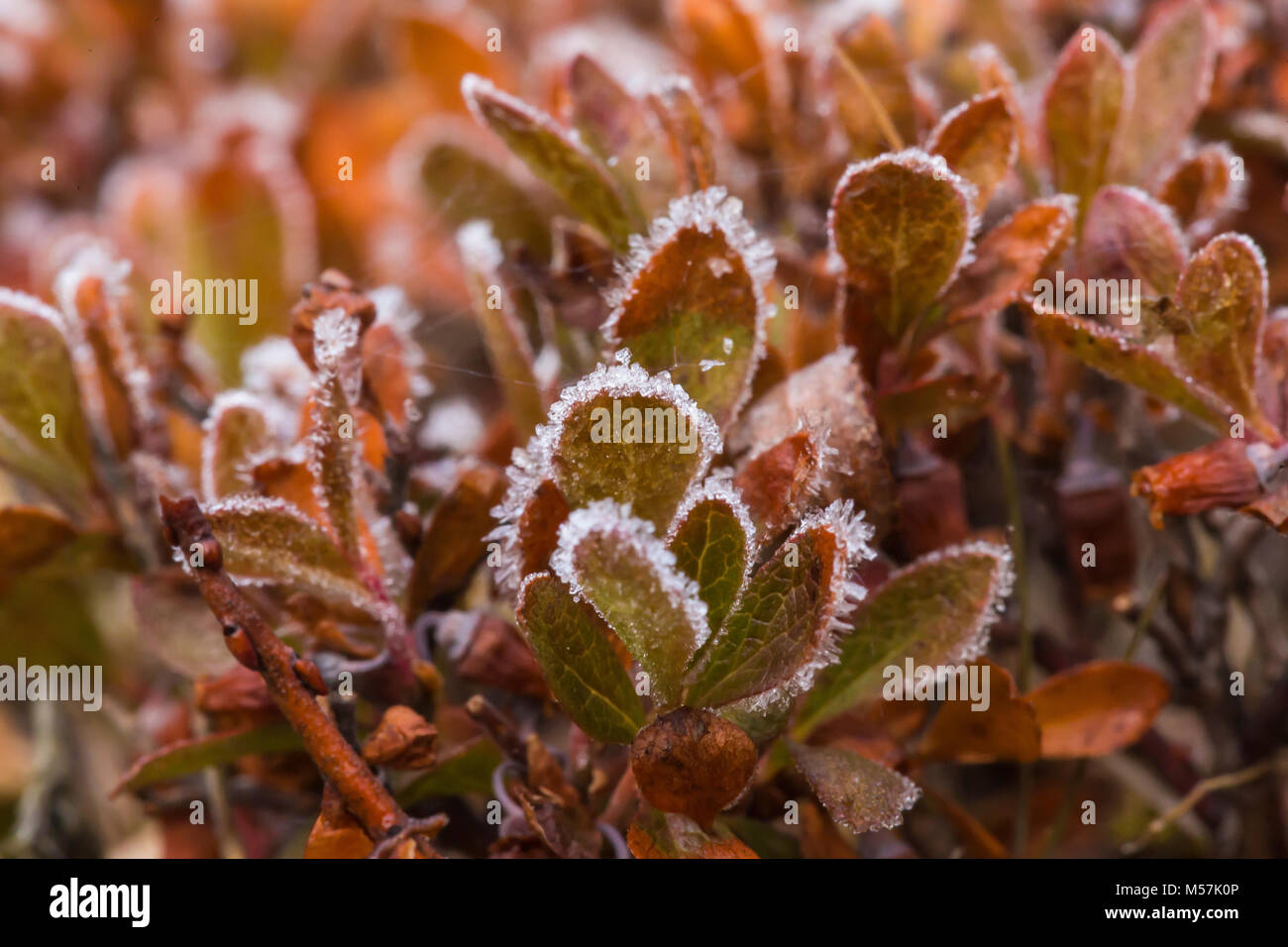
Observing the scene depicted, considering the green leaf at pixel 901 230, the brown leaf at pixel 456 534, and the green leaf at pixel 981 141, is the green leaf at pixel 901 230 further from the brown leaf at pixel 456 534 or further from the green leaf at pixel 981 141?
the brown leaf at pixel 456 534

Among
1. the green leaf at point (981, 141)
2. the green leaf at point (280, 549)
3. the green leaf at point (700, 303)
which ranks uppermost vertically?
the green leaf at point (981, 141)

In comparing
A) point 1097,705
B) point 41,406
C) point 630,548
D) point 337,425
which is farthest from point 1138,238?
point 41,406

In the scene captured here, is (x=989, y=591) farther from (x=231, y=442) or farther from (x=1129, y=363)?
(x=231, y=442)

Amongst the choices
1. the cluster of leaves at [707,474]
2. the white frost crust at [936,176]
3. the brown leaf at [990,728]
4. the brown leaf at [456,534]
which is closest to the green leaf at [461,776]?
the cluster of leaves at [707,474]

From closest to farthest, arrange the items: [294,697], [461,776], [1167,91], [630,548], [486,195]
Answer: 1. [630,548]
2. [294,697]
3. [461,776]
4. [1167,91]
5. [486,195]

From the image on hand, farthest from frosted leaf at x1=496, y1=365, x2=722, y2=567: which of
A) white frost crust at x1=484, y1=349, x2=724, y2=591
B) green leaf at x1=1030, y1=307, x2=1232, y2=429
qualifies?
green leaf at x1=1030, y1=307, x2=1232, y2=429

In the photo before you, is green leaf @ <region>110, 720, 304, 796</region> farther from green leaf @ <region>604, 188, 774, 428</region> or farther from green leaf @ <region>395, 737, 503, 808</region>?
green leaf @ <region>604, 188, 774, 428</region>

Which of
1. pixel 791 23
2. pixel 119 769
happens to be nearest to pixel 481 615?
pixel 119 769
